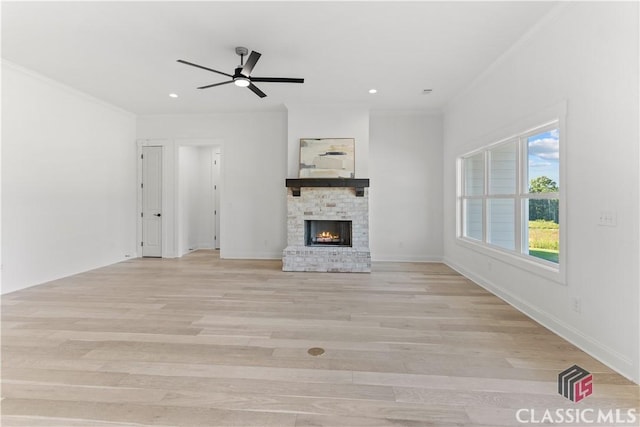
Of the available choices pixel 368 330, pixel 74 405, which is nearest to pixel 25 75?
pixel 74 405

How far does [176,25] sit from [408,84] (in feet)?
10.6

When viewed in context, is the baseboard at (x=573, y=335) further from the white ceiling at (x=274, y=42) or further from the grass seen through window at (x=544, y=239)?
the white ceiling at (x=274, y=42)

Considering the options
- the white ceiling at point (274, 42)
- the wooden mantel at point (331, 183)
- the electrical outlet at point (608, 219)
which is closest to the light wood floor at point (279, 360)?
the electrical outlet at point (608, 219)

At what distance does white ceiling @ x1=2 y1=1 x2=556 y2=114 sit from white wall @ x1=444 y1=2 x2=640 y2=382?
446 mm

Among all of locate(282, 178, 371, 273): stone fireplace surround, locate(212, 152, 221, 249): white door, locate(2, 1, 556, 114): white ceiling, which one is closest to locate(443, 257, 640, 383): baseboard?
locate(282, 178, 371, 273): stone fireplace surround

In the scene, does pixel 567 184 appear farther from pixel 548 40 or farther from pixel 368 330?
pixel 368 330

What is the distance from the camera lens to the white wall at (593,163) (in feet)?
6.46

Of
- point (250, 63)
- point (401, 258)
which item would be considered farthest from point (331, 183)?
point (250, 63)

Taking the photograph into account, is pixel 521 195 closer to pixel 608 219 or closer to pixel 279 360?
pixel 608 219

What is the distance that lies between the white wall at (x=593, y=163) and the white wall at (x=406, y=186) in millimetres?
2559

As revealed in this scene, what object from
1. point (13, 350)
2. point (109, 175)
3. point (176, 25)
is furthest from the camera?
point (109, 175)

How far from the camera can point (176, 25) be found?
2.93m

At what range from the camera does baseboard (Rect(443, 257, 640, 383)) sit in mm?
1992

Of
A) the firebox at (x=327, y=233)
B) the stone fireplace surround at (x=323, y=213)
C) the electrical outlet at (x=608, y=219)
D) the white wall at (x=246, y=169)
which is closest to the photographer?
the electrical outlet at (x=608, y=219)
